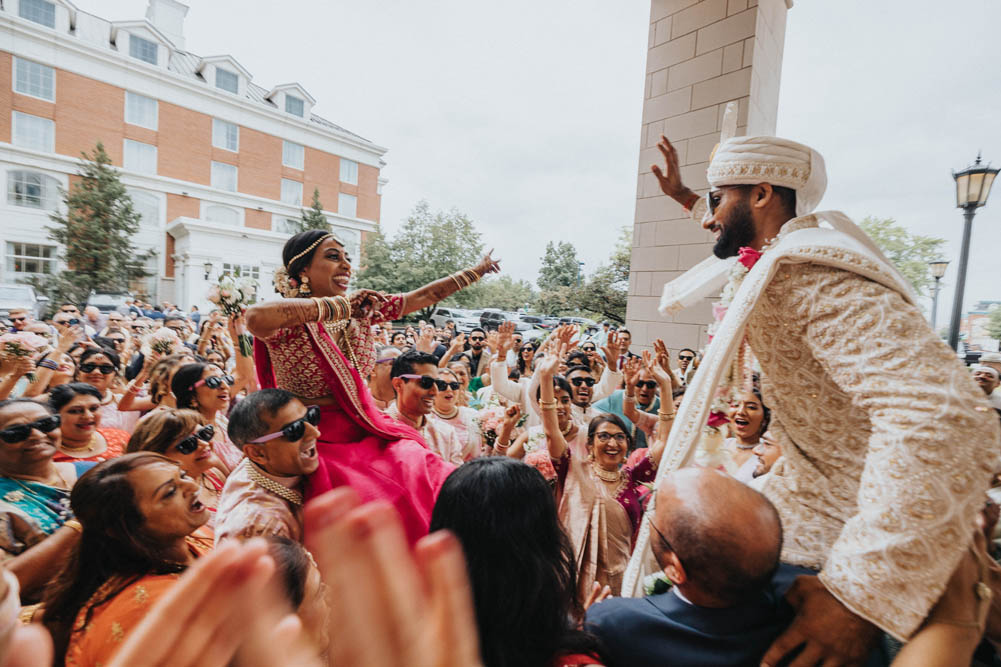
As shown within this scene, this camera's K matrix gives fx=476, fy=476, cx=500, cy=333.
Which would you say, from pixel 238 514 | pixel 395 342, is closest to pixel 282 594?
pixel 238 514

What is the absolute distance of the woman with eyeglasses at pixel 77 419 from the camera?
297 centimetres

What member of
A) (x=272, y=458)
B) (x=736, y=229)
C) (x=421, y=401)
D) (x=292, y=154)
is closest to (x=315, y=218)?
(x=292, y=154)

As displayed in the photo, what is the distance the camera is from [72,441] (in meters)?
3.01

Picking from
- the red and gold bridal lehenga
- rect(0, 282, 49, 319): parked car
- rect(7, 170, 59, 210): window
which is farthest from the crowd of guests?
rect(7, 170, 59, 210): window

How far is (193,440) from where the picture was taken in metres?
2.63

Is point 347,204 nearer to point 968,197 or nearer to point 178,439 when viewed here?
point 968,197

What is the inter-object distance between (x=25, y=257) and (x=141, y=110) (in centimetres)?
952

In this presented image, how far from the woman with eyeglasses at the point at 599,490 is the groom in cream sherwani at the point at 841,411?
1.32 meters

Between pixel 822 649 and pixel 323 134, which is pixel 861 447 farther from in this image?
pixel 323 134

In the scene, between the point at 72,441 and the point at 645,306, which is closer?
the point at 72,441

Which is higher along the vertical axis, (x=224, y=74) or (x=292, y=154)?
(x=224, y=74)

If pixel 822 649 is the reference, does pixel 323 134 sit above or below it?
above

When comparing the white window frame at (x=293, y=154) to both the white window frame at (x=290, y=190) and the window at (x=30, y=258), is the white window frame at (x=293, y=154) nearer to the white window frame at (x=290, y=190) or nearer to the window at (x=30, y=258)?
the white window frame at (x=290, y=190)

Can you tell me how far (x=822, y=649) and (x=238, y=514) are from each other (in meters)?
1.91
